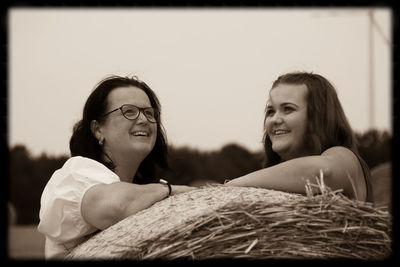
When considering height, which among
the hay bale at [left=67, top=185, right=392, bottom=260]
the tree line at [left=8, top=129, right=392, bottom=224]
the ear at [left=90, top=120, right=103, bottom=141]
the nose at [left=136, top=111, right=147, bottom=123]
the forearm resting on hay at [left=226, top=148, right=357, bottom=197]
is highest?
the nose at [left=136, top=111, right=147, bottom=123]

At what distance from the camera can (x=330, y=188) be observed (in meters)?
2.83

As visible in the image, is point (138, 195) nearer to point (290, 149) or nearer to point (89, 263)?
point (89, 263)

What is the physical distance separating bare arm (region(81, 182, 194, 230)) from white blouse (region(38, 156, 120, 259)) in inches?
2.4

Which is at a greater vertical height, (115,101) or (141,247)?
(115,101)

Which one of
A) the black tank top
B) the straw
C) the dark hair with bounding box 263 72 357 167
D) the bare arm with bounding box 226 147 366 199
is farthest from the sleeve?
the black tank top

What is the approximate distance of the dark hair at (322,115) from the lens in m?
3.28

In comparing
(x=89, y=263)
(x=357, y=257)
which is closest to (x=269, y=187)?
(x=357, y=257)

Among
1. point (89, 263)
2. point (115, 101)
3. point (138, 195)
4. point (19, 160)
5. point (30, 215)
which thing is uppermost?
point (115, 101)

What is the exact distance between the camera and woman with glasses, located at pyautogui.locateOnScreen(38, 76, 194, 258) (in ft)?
9.75

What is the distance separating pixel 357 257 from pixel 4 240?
1.47 metres

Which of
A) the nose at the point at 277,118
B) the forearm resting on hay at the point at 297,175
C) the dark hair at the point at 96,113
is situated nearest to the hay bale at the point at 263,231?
the forearm resting on hay at the point at 297,175

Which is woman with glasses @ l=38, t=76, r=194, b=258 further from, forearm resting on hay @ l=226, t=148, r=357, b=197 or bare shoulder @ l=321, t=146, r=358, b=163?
Answer: bare shoulder @ l=321, t=146, r=358, b=163

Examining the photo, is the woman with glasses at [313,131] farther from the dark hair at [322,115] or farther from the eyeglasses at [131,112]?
the eyeglasses at [131,112]

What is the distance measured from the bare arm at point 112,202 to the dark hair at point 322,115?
0.84 m
